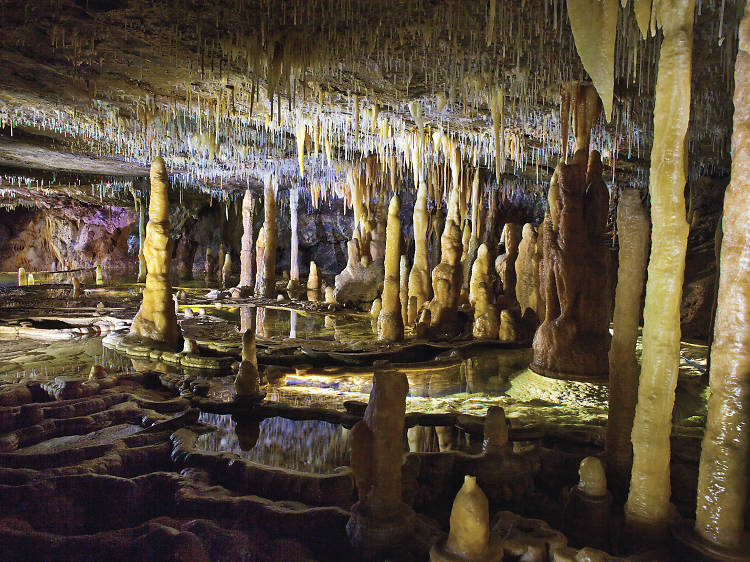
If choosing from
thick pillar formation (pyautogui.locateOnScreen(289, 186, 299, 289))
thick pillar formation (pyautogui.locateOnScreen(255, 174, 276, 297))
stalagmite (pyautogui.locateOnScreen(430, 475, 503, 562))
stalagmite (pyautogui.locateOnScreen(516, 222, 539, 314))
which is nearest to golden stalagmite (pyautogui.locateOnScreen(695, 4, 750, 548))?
stalagmite (pyautogui.locateOnScreen(430, 475, 503, 562))

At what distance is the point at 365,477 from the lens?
3975 millimetres

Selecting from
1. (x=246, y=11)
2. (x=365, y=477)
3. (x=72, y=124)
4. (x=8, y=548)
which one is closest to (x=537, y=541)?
(x=365, y=477)

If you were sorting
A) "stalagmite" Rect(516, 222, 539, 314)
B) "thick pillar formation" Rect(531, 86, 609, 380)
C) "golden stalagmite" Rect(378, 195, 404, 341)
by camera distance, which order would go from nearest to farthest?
1. "thick pillar formation" Rect(531, 86, 609, 380)
2. "golden stalagmite" Rect(378, 195, 404, 341)
3. "stalagmite" Rect(516, 222, 539, 314)

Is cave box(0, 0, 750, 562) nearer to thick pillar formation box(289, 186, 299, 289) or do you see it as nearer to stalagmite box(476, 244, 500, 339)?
stalagmite box(476, 244, 500, 339)

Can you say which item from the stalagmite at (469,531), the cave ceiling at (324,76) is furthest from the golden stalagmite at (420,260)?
Result: the stalagmite at (469,531)

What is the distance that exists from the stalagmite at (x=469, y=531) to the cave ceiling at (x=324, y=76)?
432 cm

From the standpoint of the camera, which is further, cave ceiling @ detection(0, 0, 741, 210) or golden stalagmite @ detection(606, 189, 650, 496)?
cave ceiling @ detection(0, 0, 741, 210)

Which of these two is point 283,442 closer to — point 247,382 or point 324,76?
point 247,382

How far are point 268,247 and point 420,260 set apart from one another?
26.5 ft

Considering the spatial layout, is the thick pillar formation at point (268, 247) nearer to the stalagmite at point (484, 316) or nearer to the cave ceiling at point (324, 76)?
the cave ceiling at point (324, 76)

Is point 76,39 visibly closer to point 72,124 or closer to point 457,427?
point 72,124

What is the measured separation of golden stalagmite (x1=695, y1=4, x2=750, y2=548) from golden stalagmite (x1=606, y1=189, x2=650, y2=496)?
3.14 ft

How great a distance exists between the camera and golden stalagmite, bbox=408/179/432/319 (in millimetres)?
13211

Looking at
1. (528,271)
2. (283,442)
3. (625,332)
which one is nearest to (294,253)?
(528,271)
